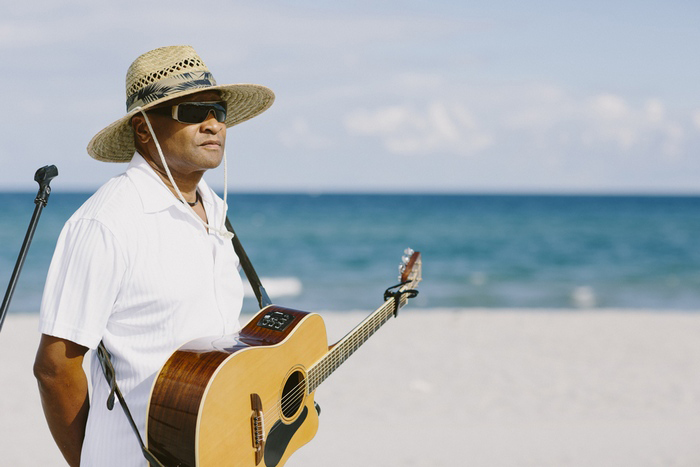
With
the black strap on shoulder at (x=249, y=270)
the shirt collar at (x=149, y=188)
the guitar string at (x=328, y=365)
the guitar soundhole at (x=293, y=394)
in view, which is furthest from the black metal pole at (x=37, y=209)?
the guitar soundhole at (x=293, y=394)

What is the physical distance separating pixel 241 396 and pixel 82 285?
0.63 metres

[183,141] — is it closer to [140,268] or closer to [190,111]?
[190,111]

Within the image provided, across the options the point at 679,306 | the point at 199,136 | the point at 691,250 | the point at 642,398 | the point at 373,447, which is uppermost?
the point at 691,250

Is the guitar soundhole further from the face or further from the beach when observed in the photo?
the beach

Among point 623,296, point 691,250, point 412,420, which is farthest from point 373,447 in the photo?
point 691,250

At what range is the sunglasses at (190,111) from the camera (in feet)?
7.37

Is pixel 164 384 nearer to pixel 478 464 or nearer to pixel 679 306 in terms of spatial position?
pixel 478 464

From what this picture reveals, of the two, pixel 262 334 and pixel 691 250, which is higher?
pixel 691 250

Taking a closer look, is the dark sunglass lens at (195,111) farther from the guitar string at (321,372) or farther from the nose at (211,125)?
the guitar string at (321,372)

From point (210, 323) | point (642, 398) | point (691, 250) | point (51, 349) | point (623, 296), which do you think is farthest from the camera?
point (691, 250)

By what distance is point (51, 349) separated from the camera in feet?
6.44

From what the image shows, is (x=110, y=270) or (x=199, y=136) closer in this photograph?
(x=110, y=270)

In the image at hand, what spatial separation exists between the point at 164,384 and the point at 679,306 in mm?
15961

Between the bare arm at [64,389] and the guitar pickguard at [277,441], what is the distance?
0.61 meters
